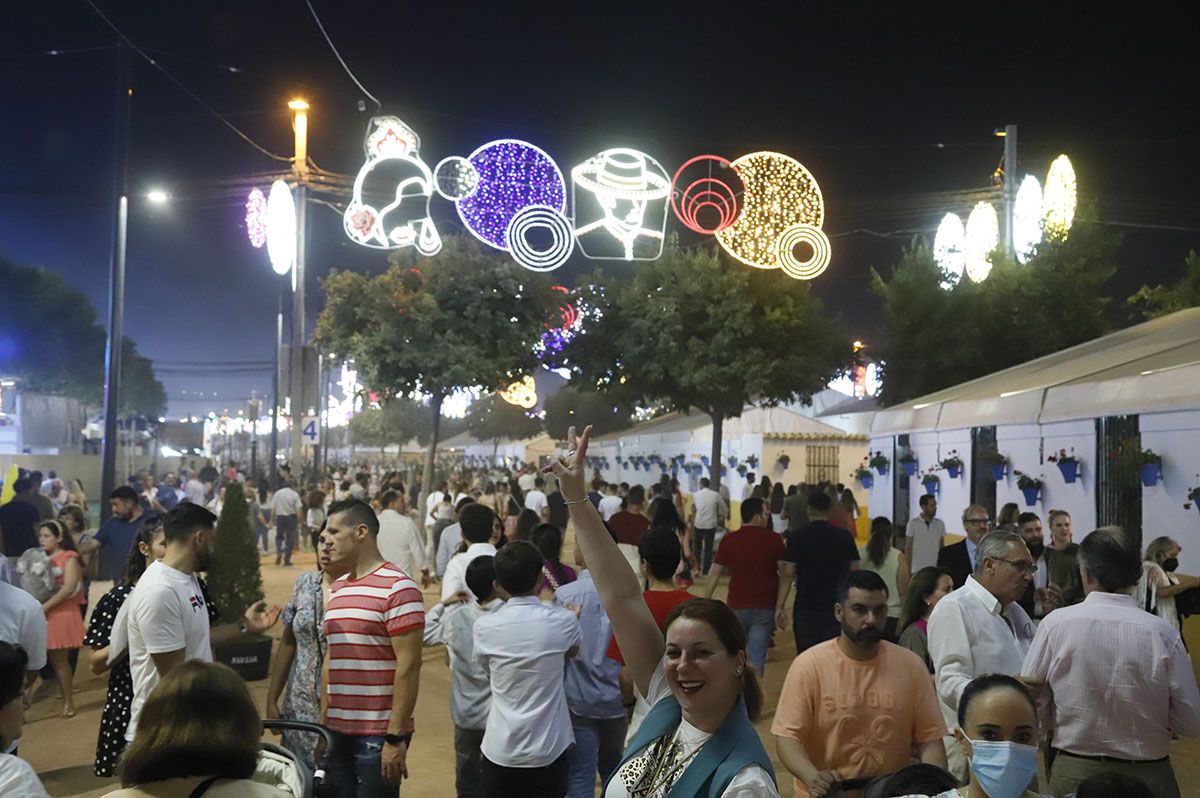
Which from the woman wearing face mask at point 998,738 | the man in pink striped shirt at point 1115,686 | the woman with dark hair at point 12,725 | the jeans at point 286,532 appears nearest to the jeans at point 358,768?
the woman with dark hair at point 12,725

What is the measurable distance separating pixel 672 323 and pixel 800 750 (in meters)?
24.5

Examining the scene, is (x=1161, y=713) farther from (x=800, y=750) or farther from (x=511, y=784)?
(x=511, y=784)

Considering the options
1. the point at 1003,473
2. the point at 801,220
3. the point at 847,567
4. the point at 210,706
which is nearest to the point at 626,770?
the point at 210,706

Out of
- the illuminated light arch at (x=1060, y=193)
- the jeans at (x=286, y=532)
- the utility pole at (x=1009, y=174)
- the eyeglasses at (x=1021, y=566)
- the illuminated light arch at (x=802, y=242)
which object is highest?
the utility pole at (x=1009, y=174)

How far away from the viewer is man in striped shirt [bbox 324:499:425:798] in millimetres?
4887

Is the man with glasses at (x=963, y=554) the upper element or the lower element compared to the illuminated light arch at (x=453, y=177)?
lower

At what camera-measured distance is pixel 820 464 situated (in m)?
35.1

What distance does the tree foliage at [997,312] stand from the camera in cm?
2838

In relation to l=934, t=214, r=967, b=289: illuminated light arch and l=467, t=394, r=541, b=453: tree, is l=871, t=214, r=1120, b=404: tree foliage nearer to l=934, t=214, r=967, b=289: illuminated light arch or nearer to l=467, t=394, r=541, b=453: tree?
l=934, t=214, r=967, b=289: illuminated light arch

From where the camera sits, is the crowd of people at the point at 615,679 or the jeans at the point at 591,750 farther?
the jeans at the point at 591,750

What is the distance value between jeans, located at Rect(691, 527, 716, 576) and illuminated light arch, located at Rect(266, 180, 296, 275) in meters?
11.6

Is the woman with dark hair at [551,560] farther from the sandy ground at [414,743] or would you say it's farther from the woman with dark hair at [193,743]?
the woman with dark hair at [193,743]

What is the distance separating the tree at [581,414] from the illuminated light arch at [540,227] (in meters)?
51.9

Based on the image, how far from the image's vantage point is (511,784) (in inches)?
205
